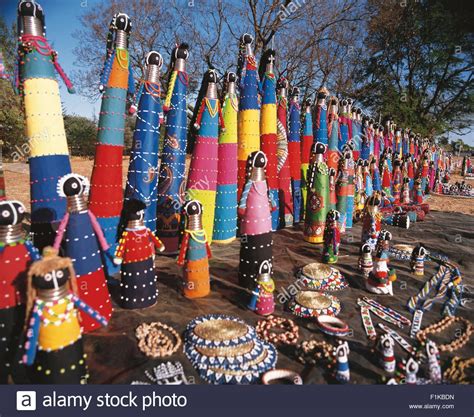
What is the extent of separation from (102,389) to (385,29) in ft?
54.6

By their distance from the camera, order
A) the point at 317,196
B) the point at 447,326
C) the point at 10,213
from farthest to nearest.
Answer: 1. the point at 317,196
2. the point at 447,326
3. the point at 10,213

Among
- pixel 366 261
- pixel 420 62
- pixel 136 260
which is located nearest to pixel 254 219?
pixel 136 260

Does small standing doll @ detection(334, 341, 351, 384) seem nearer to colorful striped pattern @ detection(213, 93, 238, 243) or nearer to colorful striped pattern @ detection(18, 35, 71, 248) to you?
colorful striped pattern @ detection(18, 35, 71, 248)

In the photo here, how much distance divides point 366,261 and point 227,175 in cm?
194

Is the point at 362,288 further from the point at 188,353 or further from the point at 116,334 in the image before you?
the point at 116,334

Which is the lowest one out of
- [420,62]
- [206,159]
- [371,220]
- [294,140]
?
[371,220]

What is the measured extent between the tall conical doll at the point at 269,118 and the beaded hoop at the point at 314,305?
2.27 metres

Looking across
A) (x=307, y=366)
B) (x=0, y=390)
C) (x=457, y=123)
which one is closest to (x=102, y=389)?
(x=0, y=390)

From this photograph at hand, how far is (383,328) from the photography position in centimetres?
272

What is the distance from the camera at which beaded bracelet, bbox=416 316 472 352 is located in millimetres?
2479

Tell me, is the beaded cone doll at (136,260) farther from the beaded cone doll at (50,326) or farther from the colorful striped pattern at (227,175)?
the colorful striped pattern at (227,175)

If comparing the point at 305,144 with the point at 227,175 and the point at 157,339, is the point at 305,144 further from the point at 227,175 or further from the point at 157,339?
the point at 157,339

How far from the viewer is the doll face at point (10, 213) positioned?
1.93m

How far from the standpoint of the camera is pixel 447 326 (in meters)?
2.79
